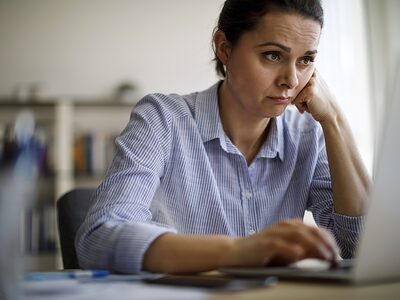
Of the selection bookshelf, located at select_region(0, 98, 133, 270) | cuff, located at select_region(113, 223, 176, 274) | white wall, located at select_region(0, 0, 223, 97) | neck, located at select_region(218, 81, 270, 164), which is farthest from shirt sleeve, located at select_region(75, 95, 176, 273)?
white wall, located at select_region(0, 0, 223, 97)

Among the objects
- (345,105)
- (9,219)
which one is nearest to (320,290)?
(9,219)

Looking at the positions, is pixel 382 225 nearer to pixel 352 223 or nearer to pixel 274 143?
pixel 352 223

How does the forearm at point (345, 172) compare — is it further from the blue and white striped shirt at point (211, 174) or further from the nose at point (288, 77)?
the nose at point (288, 77)

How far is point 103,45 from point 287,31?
3226mm

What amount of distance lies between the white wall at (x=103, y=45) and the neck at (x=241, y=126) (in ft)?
9.32

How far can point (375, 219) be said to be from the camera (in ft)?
2.17

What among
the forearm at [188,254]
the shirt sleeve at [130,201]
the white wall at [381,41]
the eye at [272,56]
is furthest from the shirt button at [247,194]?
the white wall at [381,41]

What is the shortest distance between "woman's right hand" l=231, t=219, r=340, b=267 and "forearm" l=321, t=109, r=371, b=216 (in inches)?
22.6

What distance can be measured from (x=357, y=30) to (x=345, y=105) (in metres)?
0.52

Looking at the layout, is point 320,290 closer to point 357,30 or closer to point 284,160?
point 284,160

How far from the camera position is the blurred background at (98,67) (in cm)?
390

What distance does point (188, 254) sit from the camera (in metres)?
0.83

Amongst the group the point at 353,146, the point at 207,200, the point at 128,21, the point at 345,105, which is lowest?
the point at 207,200

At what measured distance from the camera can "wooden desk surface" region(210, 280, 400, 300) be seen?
0.57 m
